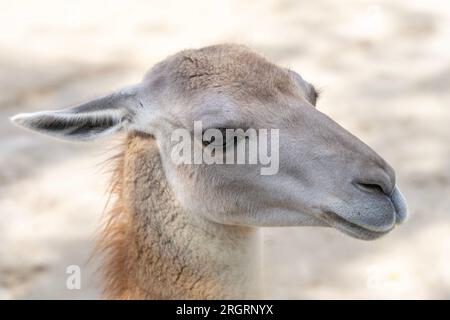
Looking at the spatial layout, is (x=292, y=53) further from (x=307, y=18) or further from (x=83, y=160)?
(x=83, y=160)

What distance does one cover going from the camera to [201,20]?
10.2 m

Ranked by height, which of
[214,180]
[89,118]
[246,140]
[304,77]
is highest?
[304,77]

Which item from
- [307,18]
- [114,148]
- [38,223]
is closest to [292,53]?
[307,18]

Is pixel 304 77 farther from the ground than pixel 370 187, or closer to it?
farther from the ground

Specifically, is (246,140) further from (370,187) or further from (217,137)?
(370,187)

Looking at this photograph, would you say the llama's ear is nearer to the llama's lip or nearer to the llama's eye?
the llama's eye

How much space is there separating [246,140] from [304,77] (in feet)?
15.4

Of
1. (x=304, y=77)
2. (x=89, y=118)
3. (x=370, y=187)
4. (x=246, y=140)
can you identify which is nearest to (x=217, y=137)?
(x=246, y=140)

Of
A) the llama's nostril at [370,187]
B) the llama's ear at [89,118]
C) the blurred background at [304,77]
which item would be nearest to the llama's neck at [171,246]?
the llama's ear at [89,118]

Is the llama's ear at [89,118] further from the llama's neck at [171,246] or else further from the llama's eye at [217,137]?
the llama's eye at [217,137]

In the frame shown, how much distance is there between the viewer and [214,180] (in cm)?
449

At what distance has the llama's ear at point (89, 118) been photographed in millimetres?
4457

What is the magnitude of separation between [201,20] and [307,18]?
1.24 meters

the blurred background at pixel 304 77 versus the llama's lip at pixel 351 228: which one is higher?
the blurred background at pixel 304 77
